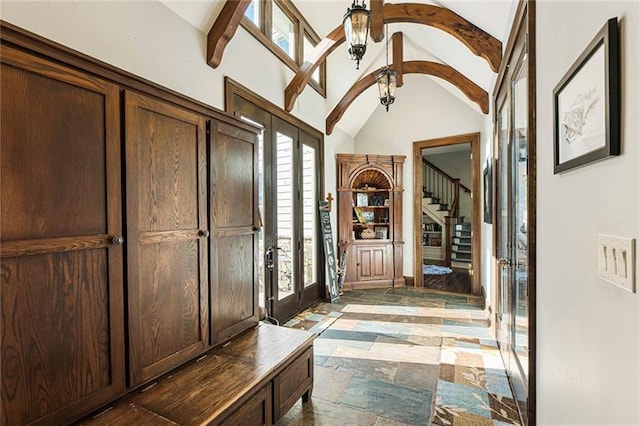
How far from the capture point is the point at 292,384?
1.97 metres

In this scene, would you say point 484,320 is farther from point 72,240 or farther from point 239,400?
point 72,240

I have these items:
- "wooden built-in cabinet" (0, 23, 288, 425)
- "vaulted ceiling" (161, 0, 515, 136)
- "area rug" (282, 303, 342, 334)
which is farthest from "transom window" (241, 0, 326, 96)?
"area rug" (282, 303, 342, 334)

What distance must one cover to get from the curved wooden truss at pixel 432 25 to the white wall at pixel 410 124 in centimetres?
232

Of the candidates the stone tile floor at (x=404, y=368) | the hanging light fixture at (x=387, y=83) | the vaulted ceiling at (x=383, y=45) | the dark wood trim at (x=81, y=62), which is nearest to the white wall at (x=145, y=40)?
the vaulted ceiling at (x=383, y=45)

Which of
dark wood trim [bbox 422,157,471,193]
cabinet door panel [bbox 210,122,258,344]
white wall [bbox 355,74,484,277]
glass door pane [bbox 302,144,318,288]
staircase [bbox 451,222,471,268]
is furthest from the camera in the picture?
dark wood trim [bbox 422,157,471,193]

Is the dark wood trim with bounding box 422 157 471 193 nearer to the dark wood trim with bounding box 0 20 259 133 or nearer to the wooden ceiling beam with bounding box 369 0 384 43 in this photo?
the wooden ceiling beam with bounding box 369 0 384 43

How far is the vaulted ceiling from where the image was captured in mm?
2438

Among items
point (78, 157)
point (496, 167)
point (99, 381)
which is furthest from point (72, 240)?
point (496, 167)

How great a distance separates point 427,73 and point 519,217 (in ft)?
10.2

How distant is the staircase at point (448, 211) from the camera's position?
7598 millimetres

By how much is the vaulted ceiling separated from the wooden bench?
2369 mm

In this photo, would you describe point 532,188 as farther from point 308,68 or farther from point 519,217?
point 308,68

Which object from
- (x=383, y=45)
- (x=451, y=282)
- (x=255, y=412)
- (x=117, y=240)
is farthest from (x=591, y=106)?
(x=451, y=282)

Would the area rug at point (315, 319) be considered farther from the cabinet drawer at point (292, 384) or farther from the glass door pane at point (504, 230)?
the glass door pane at point (504, 230)
